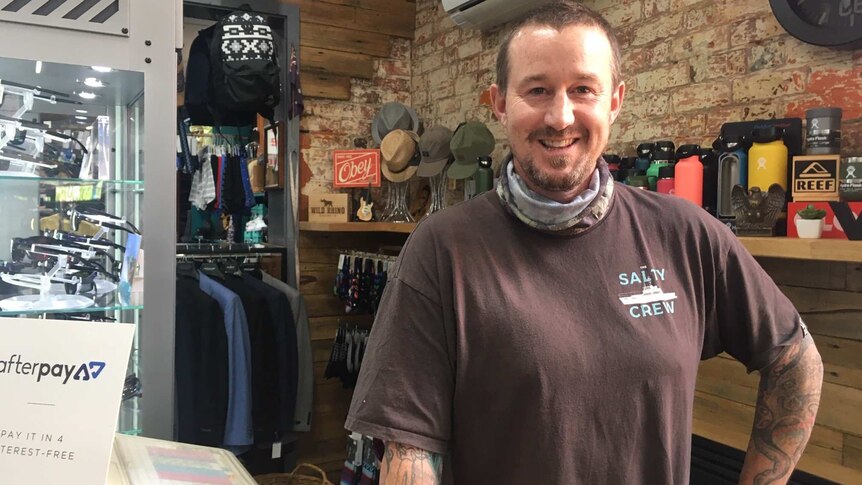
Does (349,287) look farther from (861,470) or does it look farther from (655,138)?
(861,470)

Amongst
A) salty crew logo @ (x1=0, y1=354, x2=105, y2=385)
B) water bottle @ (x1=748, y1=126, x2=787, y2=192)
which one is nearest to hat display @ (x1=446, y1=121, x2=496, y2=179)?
water bottle @ (x1=748, y1=126, x2=787, y2=192)

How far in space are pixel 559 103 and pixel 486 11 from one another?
216cm

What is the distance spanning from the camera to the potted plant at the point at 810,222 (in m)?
1.76

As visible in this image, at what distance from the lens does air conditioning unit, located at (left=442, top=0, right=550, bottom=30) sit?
3.02 metres

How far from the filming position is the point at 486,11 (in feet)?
10.3

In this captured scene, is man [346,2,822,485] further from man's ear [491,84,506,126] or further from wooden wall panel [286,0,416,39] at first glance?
wooden wall panel [286,0,416,39]

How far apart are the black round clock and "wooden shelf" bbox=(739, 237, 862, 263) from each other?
60 centimetres

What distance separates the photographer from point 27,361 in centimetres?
97

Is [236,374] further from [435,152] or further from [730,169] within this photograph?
[730,169]

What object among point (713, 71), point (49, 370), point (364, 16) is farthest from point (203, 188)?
point (49, 370)

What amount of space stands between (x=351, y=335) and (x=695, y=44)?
7.19 feet

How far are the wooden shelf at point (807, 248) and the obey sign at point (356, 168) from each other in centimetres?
211

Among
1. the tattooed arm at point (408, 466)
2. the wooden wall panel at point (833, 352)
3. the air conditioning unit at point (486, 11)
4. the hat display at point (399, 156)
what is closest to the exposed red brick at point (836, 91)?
the wooden wall panel at point (833, 352)

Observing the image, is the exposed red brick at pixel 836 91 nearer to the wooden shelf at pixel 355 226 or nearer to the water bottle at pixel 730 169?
the water bottle at pixel 730 169
